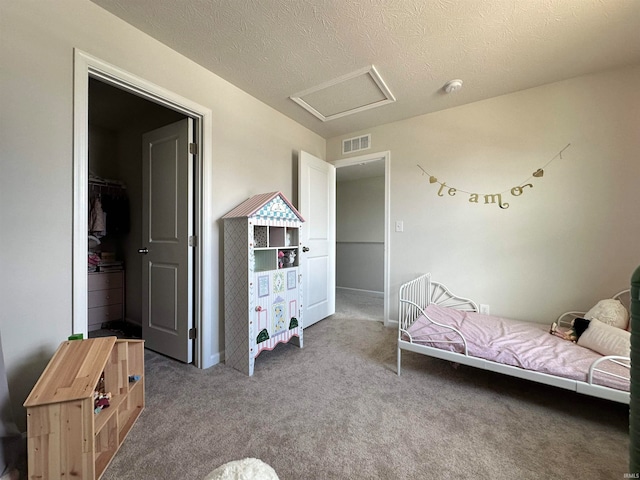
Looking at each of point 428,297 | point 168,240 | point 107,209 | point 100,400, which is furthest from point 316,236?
point 107,209

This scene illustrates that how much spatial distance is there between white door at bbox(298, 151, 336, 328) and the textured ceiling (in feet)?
3.20

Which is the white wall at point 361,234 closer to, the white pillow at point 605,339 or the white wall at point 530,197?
the white wall at point 530,197

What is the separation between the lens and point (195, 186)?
2.16 meters

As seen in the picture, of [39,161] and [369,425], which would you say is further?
[369,425]

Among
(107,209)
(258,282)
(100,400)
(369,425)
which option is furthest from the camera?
(107,209)

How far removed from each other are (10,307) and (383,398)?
2129mm

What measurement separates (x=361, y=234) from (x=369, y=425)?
12.8 feet

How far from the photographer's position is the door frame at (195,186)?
1.46m

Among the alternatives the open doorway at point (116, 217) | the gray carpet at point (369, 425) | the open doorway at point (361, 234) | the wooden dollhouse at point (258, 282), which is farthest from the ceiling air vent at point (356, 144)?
the gray carpet at point (369, 425)

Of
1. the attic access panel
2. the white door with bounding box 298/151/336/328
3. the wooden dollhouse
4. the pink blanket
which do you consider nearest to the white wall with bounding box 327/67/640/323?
the pink blanket

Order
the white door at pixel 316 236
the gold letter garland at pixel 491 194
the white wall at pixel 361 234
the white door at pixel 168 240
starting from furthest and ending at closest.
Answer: the white wall at pixel 361 234 → the white door at pixel 316 236 → the gold letter garland at pixel 491 194 → the white door at pixel 168 240

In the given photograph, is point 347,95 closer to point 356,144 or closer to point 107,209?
point 356,144

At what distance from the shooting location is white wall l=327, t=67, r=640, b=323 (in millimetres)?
2059

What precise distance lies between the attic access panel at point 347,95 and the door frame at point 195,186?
3.26 feet
